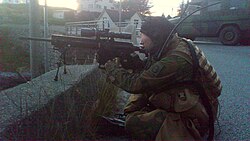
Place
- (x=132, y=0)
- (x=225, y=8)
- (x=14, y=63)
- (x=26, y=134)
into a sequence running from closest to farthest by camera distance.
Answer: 1. (x=26, y=134)
2. (x=14, y=63)
3. (x=225, y=8)
4. (x=132, y=0)

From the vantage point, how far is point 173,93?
2131 millimetres

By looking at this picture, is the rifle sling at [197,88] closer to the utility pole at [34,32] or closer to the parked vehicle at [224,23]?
the utility pole at [34,32]

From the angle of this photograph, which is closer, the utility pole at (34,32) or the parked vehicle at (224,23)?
the utility pole at (34,32)

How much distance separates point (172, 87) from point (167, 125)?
28 centimetres

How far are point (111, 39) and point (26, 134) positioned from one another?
1078mm

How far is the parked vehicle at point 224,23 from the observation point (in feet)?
37.6

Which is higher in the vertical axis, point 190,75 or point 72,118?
point 190,75

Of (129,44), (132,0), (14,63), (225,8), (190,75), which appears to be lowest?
(14,63)

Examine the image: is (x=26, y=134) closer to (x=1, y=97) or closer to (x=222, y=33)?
(x=1, y=97)

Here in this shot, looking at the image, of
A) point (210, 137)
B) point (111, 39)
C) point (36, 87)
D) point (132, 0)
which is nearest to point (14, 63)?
point (36, 87)

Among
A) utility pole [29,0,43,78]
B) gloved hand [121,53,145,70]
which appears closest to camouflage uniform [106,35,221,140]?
gloved hand [121,53,145,70]

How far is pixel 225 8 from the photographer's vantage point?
38.9ft

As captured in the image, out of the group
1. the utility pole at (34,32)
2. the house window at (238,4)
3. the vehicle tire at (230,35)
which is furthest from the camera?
the vehicle tire at (230,35)

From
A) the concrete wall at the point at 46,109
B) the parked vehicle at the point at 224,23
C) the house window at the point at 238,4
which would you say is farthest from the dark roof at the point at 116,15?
the concrete wall at the point at 46,109
